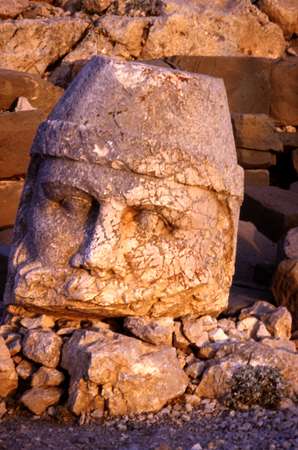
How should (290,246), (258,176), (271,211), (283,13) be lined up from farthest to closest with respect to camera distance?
(283,13) → (258,176) → (271,211) → (290,246)

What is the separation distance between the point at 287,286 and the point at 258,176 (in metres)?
5.98

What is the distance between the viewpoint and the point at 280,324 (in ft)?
17.9

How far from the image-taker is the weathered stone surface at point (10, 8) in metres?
16.6

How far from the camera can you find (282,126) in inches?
556

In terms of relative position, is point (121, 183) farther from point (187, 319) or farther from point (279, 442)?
point (279, 442)

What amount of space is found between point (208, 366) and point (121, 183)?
123 centimetres

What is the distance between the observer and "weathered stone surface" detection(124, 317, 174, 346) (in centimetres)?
488

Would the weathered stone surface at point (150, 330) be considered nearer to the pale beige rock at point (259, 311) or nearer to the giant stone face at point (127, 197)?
the giant stone face at point (127, 197)

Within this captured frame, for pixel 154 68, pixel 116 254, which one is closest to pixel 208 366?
pixel 116 254

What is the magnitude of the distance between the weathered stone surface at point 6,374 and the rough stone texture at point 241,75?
9.54 metres

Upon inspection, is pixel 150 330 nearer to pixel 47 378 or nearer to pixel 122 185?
pixel 47 378

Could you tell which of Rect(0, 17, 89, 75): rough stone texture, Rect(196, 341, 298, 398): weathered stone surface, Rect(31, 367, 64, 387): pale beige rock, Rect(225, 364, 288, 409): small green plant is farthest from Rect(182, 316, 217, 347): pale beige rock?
Rect(0, 17, 89, 75): rough stone texture

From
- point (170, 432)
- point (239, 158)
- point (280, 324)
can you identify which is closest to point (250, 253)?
point (280, 324)

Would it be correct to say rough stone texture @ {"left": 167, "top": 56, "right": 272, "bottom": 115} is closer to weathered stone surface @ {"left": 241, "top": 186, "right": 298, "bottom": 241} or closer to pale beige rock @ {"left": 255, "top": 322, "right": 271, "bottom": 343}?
weathered stone surface @ {"left": 241, "top": 186, "right": 298, "bottom": 241}
